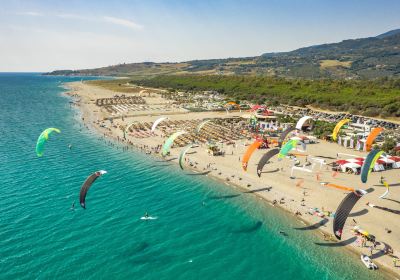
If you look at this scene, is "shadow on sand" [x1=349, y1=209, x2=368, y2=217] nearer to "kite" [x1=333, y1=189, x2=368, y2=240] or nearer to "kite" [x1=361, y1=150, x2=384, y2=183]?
"kite" [x1=361, y1=150, x2=384, y2=183]

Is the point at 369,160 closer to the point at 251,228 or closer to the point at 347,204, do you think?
the point at 347,204

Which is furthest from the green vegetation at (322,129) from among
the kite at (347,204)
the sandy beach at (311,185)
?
the kite at (347,204)

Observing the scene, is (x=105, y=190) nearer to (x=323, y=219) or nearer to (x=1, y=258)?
(x=1, y=258)

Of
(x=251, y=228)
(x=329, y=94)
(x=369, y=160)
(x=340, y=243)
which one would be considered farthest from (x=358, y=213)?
(x=329, y=94)

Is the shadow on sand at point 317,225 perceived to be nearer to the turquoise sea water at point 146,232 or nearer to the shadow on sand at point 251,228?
the turquoise sea water at point 146,232

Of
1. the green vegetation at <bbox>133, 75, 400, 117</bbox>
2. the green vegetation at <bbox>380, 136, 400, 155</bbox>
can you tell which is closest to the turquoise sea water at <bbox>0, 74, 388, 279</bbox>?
the green vegetation at <bbox>380, 136, 400, 155</bbox>

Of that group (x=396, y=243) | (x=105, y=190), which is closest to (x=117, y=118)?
(x=105, y=190)
